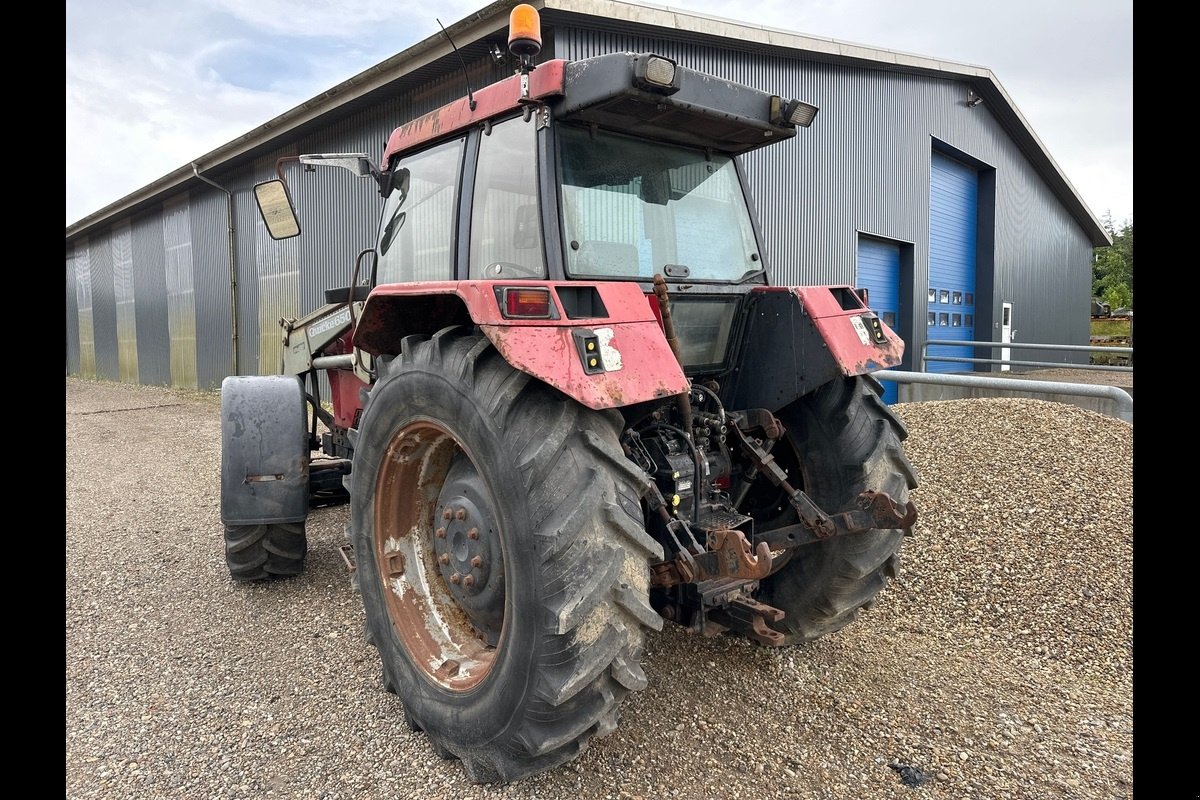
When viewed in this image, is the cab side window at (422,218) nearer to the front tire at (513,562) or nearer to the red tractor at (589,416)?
the red tractor at (589,416)

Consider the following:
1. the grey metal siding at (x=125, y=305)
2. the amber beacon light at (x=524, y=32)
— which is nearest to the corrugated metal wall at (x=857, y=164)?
the amber beacon light at (x=524, y=32)

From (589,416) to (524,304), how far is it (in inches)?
16.3

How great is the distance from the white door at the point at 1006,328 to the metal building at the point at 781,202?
8 centimetres

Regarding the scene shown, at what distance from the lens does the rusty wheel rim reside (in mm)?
2664

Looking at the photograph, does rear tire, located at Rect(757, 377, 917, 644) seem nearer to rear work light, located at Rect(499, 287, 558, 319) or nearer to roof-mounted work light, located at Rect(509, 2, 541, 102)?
rear work light, located at Rect(499, 287, 558, 319)

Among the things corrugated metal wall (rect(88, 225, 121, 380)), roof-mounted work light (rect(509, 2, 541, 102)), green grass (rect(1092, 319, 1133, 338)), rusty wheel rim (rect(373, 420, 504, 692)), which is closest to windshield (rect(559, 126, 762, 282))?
roof-mounted work light (rect(509, 2, 541, 102))

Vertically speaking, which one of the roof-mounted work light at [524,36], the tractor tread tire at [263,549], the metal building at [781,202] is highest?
the metal building at [781,202]

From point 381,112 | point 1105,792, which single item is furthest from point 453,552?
point 381,112

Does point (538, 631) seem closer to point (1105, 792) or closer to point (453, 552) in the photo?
point (453, 552)

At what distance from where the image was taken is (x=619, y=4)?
755 centimetres

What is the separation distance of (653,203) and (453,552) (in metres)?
1.63

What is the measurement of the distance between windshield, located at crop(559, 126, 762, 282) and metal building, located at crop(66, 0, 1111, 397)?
415cm

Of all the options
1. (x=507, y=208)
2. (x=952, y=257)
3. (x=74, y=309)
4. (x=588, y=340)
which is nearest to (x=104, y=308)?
(x=74, y=309)

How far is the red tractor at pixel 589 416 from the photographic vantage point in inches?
88.2
